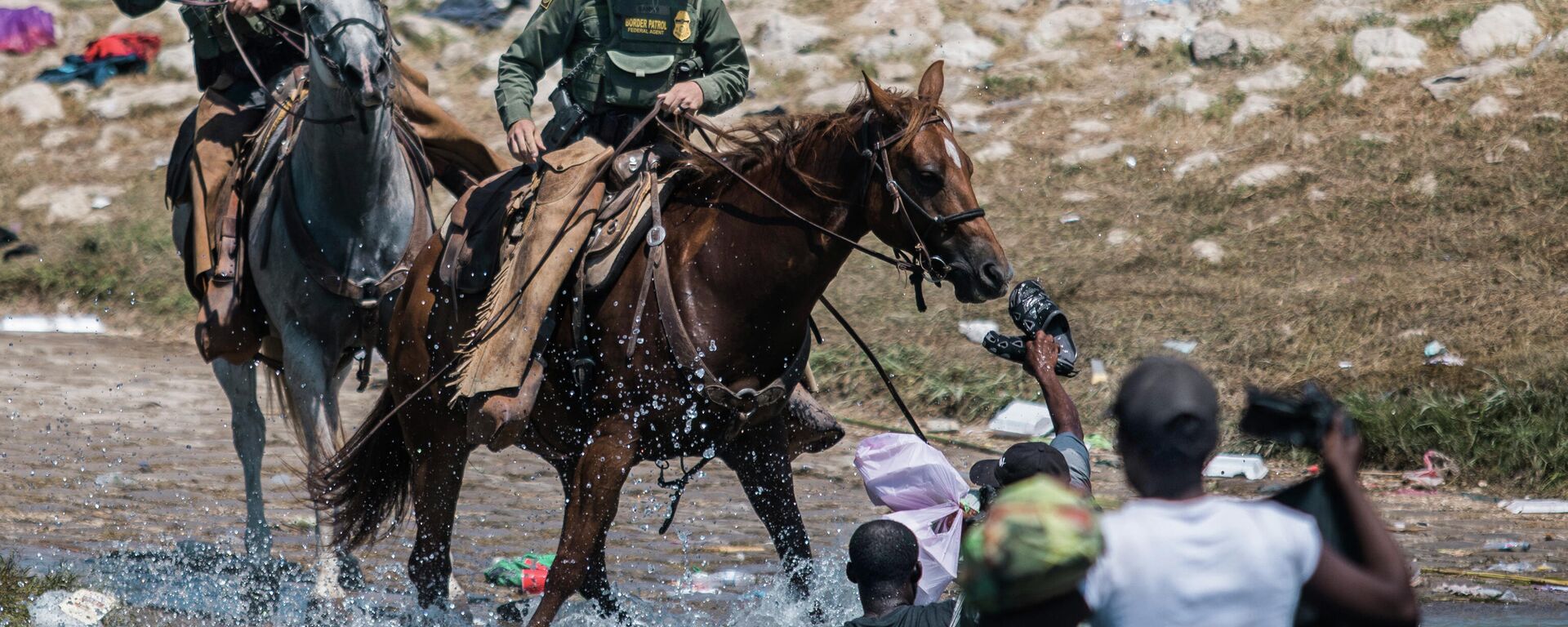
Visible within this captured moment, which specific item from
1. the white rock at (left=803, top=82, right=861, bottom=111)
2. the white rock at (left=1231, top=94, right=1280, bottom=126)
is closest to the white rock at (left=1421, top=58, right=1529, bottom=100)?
the white rock at (left=1231, top=94, right=1280, bottom=126)

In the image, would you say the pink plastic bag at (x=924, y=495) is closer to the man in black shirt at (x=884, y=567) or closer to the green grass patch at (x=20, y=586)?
the man in black shirt at (x=884, y=567)

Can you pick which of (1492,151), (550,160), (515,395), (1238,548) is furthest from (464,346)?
(1492,151)

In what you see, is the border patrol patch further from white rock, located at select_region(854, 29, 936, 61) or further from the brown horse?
white rock, located at select_region(854, 29, 936, 61)

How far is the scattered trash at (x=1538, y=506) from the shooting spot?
7.09 meters

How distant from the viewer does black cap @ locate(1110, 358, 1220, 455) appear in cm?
230

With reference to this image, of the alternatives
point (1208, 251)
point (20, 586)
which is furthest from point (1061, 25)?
point (20, 586)

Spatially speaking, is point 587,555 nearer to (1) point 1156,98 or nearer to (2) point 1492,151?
(2) point 1492,151

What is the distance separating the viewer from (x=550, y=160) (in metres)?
5.41

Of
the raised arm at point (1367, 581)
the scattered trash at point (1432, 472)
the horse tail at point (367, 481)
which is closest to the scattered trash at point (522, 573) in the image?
the horse tail at point (367, 481)

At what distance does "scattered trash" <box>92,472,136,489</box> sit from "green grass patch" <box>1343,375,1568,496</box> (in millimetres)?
5820

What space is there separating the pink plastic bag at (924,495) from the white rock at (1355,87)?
8168mm

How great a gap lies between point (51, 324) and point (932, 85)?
8.96 meters

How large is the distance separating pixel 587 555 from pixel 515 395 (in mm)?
546

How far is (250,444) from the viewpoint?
6.85 metres
